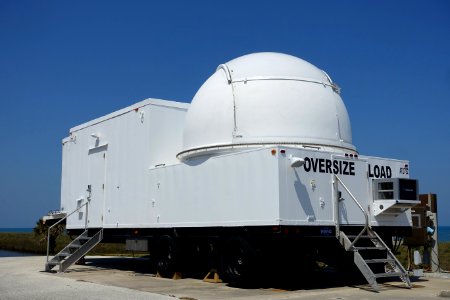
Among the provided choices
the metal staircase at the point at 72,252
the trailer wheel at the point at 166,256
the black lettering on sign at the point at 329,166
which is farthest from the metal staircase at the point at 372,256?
the metal staircase at the point at 72,252

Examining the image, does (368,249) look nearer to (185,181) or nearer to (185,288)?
(185,288)

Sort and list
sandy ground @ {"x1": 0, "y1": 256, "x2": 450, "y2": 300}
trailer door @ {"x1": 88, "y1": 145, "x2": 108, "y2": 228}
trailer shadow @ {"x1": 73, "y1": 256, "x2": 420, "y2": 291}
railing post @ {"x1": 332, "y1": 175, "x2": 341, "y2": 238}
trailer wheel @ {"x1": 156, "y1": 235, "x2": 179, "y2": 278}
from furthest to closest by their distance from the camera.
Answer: trailer door @ {"x1": 88, "y1": 145, "x2": 108, "y2": 228}, trailer wheel @ {"x1": 156, "y1": 235, "x2": 179, "y2": 278}, railing post @ {"x1": 332, "y1": 175, "x2": 341, "y2": 238}, trailer shadow @ {"x1": 73, "y1": 256, "x2": 420, "y2": 291}, sandy ground @ {"x1": 0, "y1": 256, "x2": 450, "y2": 300}

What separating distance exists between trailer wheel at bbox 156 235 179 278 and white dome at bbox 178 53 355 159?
2.30 metres

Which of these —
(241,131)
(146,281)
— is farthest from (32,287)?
(241,131)

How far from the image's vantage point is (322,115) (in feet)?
42.9

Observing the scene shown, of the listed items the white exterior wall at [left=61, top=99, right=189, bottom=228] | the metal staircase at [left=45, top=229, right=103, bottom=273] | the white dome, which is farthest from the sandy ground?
the white dome

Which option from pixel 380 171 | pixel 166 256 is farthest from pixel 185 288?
pixel 380 171

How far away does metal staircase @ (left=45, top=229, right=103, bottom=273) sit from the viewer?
1655 cm

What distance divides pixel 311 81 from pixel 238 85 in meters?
1.86

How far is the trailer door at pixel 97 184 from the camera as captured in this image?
17531mm

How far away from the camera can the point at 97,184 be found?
707 inches

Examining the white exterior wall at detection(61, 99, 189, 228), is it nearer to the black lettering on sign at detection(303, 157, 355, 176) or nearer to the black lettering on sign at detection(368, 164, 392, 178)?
the black lettering on sign at detection(303, 157, 355, 176)

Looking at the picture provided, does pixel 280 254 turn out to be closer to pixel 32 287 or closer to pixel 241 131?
pixel 241 131

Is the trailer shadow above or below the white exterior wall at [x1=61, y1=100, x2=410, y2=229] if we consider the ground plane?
below
